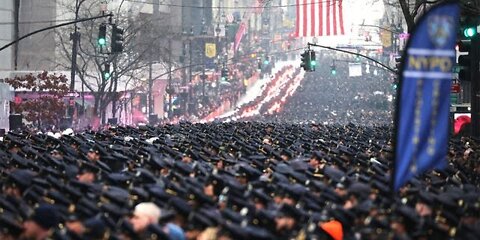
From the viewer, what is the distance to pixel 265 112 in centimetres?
8531

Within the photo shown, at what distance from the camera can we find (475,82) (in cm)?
2786

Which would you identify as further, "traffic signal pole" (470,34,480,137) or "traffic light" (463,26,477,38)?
"traffic signal pole" (470,34,480,137)

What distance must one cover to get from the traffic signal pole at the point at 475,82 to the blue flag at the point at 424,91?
498 inches

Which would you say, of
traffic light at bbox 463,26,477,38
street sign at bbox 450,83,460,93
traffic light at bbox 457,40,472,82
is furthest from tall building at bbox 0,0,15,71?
traffic light at bbox 463,26,477,38

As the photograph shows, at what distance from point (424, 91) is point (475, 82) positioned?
622 inches

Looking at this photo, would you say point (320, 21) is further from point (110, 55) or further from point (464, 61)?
point (464, 61)

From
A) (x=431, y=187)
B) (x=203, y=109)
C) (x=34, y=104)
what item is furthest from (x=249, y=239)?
(x=203, y=109)

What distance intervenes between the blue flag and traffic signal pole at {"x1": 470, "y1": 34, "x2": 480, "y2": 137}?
41.5 ft

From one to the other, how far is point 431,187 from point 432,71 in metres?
3.65

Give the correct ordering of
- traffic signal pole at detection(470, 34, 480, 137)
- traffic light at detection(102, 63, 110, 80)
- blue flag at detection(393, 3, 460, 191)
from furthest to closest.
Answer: traffic light at detection(102, 63, 110, 80) < traffic signal pole at detection(470, 34, 480, 137) < blue flag at detection(393, 3, 460, 191)

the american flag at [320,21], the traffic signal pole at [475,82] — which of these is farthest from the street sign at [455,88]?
the american flag at [320,21]

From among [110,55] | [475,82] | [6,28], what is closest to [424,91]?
[475,82]

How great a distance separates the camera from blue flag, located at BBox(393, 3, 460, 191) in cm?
1252

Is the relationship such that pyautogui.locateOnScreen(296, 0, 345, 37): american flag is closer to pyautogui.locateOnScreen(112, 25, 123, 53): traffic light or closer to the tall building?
the tall building
